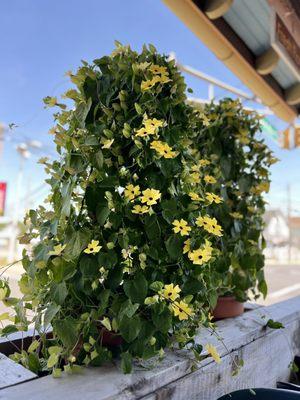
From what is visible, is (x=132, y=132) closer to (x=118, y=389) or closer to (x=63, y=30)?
(x=118, y=389)

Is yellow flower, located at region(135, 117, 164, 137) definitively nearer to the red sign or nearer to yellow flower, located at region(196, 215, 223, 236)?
yellow flower, located at region(196, 215, 223, 236)

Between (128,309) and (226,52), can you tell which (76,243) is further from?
(226,52)

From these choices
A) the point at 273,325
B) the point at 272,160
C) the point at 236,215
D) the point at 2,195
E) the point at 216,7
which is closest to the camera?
the point at 273,325

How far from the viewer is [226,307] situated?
4.39 ft

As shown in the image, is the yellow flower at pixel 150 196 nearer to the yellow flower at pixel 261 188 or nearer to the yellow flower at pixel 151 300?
the yellow flower at pixel 151 300

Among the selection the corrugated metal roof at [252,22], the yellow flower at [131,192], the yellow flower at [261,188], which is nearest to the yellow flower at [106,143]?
the yellow flower at [131,192]

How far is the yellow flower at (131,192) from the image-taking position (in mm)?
815

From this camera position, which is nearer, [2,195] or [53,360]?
[53,360]

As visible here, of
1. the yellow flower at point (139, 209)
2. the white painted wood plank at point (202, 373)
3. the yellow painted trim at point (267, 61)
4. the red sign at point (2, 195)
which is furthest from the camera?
the red sign at point (2, 195)

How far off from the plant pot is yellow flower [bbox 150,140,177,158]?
0.73 metres

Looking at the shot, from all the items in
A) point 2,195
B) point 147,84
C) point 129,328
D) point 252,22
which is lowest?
point 129,328

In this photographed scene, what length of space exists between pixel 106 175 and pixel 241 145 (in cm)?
83

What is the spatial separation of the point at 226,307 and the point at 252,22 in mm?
1808

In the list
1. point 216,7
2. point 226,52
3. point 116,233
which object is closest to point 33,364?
point 116,233
